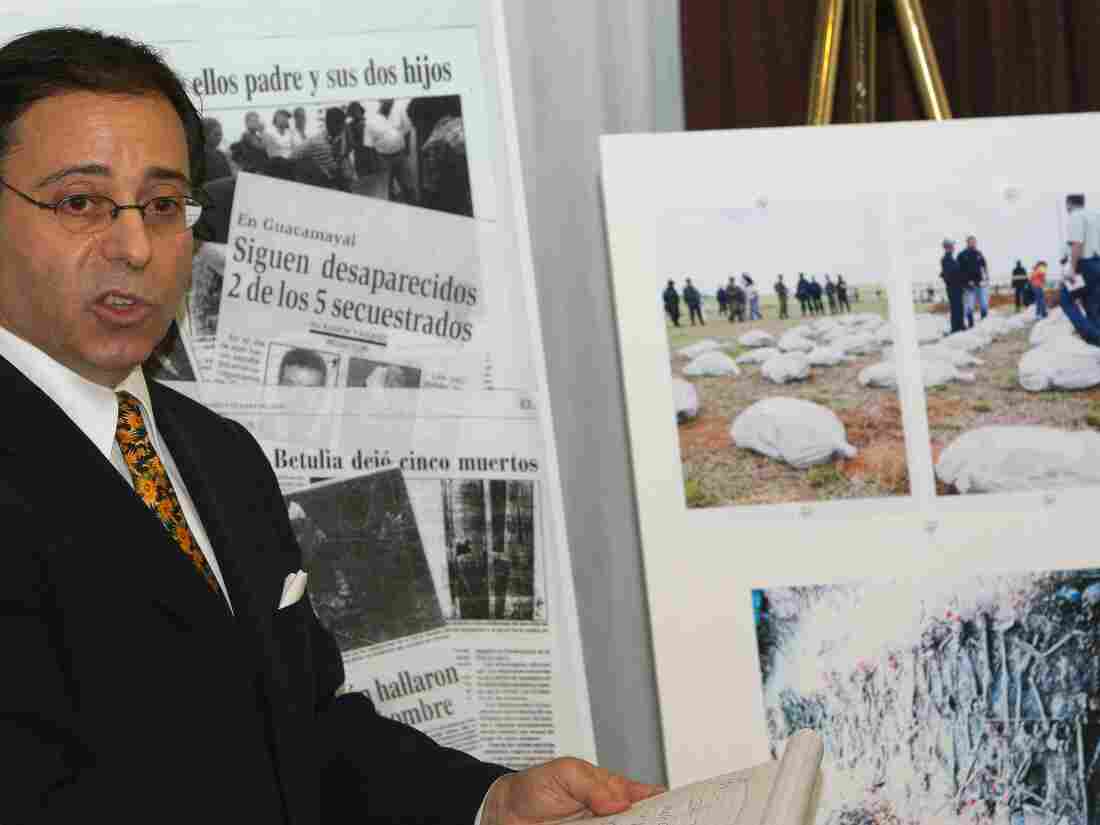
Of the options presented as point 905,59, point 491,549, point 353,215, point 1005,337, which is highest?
point 905,59

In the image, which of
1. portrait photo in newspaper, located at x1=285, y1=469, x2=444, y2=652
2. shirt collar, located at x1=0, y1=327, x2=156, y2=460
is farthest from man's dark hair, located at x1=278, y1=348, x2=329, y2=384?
shirt collar, located at x1=0, y1=327, x2=156, y2=460

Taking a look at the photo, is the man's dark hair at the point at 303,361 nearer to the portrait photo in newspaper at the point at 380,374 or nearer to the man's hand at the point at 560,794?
the portrait photo in newspaper at the point at 380,374

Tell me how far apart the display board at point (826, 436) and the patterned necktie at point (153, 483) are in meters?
0.68

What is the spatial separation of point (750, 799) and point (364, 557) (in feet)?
3.17

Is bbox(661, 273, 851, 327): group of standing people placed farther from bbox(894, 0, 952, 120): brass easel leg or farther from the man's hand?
the man's hand

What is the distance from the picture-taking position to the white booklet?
3.94 feet

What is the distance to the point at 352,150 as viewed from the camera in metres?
2.05

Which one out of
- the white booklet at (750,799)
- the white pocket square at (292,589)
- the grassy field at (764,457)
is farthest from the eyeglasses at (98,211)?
the white booklet at (750,799)

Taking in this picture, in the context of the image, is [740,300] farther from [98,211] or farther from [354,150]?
[98,211]

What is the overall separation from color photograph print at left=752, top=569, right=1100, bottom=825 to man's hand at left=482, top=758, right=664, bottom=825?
1.45ft

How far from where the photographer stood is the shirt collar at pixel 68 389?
1.46 m

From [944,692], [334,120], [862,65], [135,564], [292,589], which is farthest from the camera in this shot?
[862,65]

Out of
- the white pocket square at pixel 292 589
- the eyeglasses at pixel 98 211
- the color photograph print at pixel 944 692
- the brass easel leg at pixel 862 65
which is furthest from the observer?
the brass easel leg at pixel 862 65

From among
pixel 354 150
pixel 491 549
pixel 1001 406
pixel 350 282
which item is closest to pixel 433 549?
pixel 491 549
